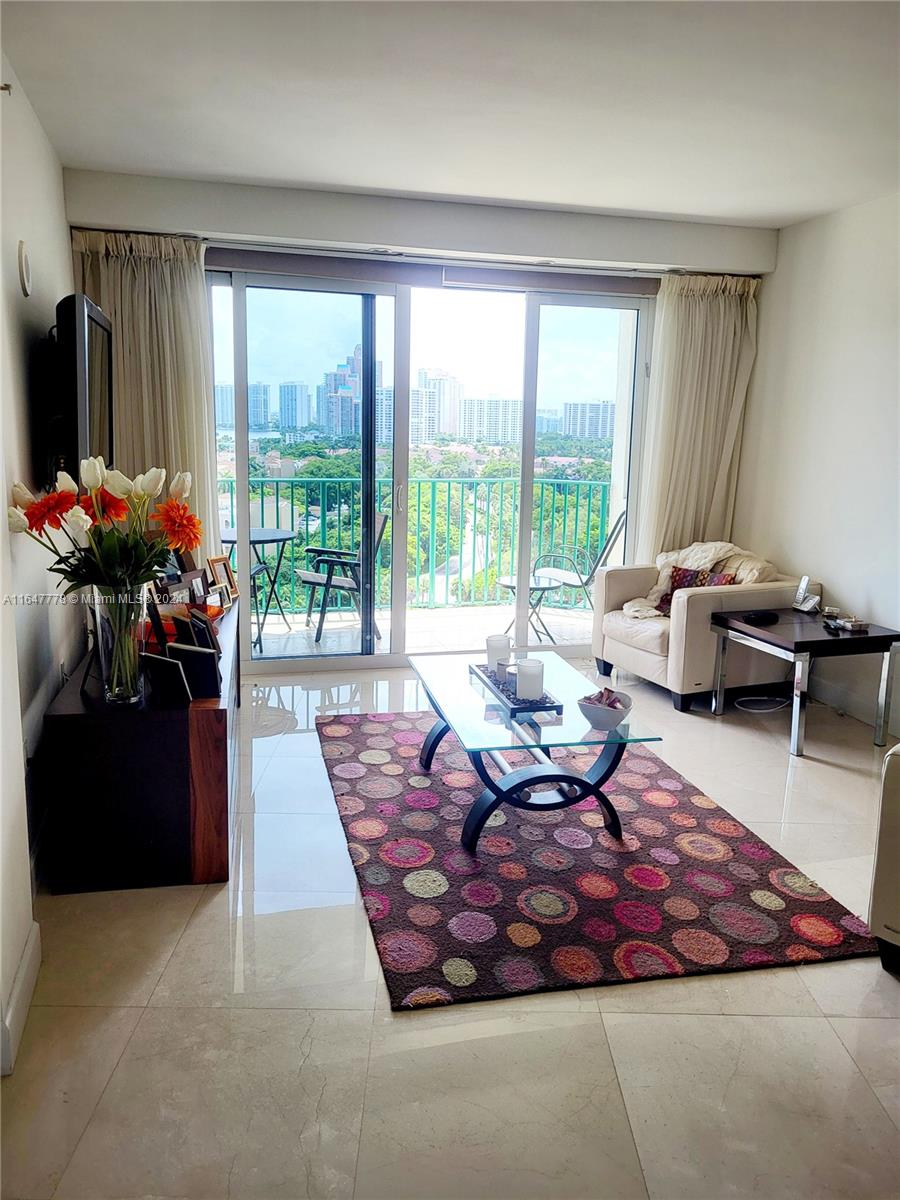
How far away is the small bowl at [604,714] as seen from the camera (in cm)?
279

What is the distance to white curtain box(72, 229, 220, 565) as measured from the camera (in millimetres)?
4117

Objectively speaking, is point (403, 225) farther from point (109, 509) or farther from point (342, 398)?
point (109, 509)

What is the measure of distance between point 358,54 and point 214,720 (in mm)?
2077

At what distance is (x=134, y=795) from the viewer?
2.52 metres

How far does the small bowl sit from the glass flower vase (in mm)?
1451

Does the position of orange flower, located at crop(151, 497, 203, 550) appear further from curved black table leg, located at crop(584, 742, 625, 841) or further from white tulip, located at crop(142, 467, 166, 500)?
curved black table leg, located at crop(584, 742, 625, 841)

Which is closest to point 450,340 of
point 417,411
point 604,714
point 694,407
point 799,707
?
point 417,411

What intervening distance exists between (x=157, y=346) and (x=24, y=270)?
55.5 inches

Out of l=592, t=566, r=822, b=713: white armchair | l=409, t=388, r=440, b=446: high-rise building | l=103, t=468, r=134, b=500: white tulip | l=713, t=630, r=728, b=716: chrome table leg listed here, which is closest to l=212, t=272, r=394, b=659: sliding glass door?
l=409, t=388, r=440, b=446: high-rise building

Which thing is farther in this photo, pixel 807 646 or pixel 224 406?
pixel 224 406

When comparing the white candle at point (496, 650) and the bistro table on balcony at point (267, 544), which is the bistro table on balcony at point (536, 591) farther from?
the white candle at point (496, 650)

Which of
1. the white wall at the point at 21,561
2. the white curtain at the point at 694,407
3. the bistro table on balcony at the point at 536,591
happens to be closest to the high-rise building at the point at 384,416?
the bistro table on balcony at the point at 536,591

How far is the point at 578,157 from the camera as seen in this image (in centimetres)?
352

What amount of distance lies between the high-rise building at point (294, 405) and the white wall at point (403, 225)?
0.73 meters
